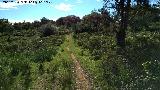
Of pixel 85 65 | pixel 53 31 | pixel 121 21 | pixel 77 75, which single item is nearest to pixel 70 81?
pixel 77 75

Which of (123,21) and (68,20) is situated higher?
(123,21)

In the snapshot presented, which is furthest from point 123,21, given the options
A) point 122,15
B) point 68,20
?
point 68,20

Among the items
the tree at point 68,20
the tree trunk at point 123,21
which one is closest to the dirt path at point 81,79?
the tree trunk at point 123,21

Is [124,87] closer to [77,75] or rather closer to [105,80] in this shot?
[105,80]

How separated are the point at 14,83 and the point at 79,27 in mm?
61086

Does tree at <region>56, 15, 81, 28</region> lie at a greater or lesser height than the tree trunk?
lesser

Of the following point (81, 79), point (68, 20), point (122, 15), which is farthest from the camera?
point (68, 20)

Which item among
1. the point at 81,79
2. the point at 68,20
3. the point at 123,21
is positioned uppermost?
the point at 123,21

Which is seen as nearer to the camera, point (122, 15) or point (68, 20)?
point (122, 15)

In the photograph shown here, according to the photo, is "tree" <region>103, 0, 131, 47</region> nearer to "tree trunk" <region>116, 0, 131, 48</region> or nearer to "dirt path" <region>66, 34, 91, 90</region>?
"tree trunk" <region>116, 0, 131, 48</region>

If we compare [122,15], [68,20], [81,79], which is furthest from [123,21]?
[68,20]

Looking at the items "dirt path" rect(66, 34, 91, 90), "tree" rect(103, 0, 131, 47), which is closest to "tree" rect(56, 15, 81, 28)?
"tree" rect(103, 0, 131, 47)

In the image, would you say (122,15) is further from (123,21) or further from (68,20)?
(68,20)

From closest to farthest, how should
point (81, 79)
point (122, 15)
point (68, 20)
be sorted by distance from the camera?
point (81, 79) < point (122, 15) < point (68, 20)
